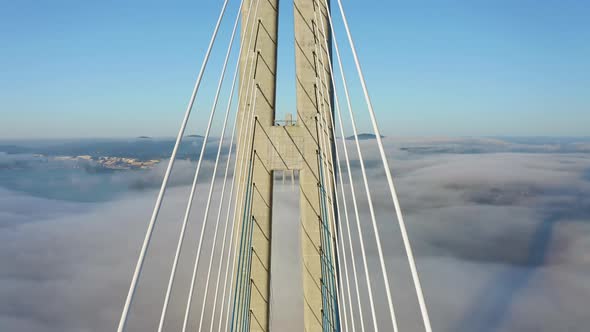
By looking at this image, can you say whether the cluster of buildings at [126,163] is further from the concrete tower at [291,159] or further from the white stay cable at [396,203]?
the white stay cable at [396,203]

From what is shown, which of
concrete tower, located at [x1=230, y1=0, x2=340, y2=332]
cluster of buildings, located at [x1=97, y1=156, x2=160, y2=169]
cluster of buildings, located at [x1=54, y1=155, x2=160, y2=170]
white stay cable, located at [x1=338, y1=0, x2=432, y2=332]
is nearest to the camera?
white stay cable, located at [x1=338, y1=0, x2=432, y2=332]

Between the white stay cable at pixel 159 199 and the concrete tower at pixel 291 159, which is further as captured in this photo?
the concrete tower at pixel 291 159

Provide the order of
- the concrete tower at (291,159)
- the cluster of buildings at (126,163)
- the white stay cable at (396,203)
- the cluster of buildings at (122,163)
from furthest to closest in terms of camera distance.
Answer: the cluster of buildings at (122,163), the cluster of buildings at (126,163), the concrete tower at (291,159), the white stay cable at (396,203)

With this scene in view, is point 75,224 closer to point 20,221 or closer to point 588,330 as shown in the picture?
point 20,221

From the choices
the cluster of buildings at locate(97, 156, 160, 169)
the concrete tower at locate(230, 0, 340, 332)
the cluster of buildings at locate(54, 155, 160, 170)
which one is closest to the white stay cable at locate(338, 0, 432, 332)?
the concrete tower at locate(230, 0, 340, 332)

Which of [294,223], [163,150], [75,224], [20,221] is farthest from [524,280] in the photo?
[20,221]

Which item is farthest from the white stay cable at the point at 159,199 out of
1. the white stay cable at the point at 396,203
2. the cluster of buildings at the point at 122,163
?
the cluster of buildings at the point at 122,163

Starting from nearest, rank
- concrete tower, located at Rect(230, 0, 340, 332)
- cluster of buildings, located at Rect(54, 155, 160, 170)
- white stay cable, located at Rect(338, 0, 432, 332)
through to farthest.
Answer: white stay cable, located at Rect(338, 0, 432, 332)
concrete tower, located at Rect(230, 0, 340, 332)
cluster of buildings, located at Rect(54, 155, 160, 170)

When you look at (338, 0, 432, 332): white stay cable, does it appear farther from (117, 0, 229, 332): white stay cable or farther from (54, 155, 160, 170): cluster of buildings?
(54, 155, 160, 170): cluster of buildings
